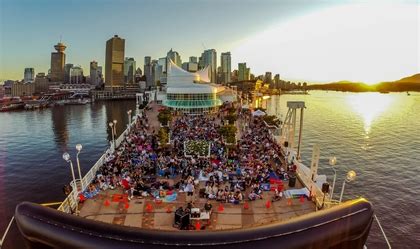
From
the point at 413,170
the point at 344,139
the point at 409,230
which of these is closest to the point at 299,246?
the point at 409,230

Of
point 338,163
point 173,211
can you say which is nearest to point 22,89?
point 338,163

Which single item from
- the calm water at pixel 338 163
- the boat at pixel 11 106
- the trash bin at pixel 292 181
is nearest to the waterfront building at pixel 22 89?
the boat at pixel 11 106

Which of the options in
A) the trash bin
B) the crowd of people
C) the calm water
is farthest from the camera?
the calm water

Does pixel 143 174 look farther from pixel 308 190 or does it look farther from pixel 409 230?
pixel 409 230

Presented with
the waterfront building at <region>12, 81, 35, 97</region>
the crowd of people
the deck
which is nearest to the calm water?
the crowd of people

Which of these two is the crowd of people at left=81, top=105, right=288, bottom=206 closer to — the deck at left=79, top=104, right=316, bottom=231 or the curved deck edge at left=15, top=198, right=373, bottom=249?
the deck at left=79, top=104, right=316, bottom=231
